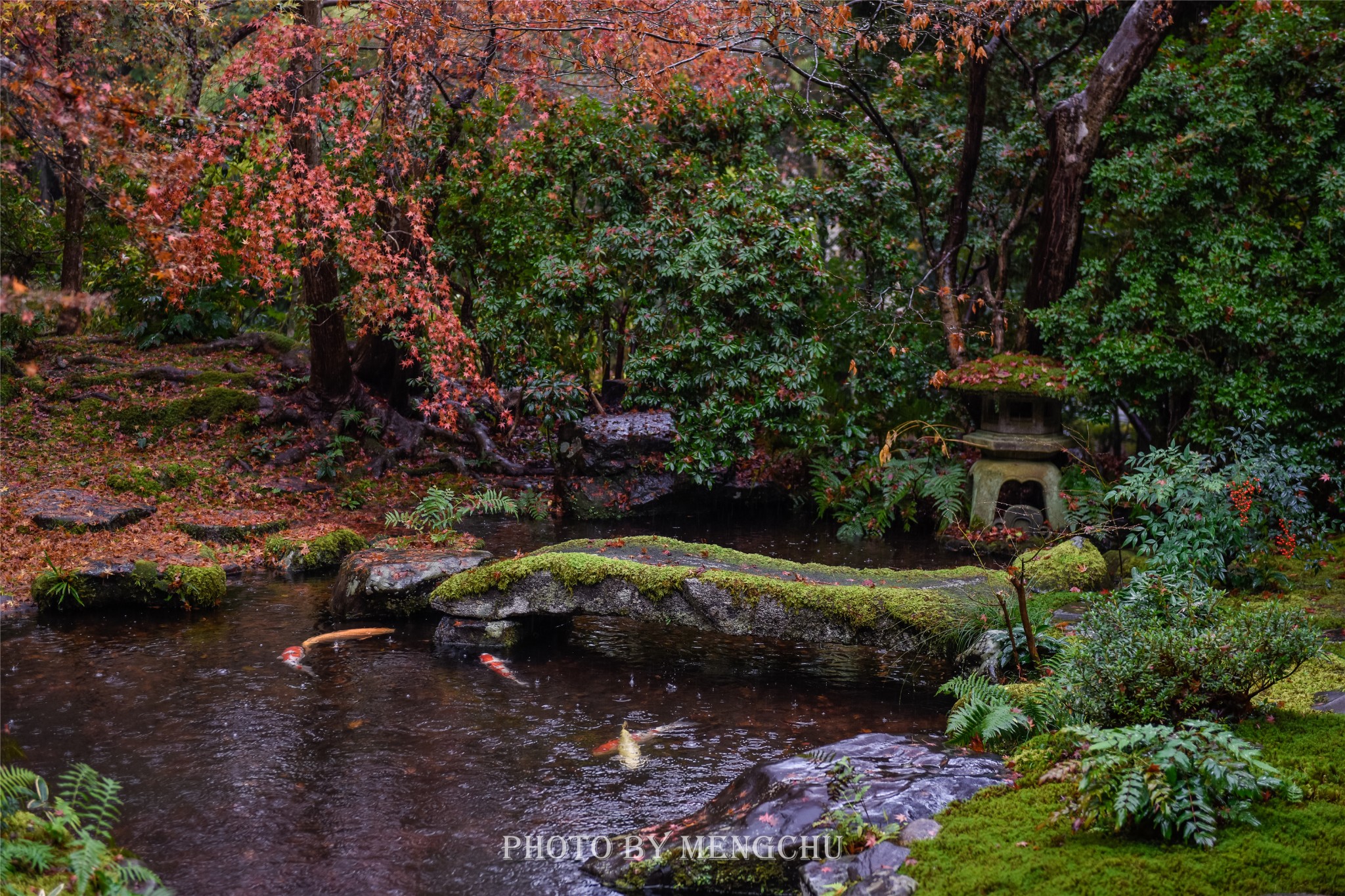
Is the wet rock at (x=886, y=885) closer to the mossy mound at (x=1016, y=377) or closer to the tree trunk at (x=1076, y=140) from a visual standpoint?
the mossy mound at (x=1016, y=377)

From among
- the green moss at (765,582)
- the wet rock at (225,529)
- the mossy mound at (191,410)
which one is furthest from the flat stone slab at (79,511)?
the green moss at (765,582)

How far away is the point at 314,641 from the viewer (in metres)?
8.16

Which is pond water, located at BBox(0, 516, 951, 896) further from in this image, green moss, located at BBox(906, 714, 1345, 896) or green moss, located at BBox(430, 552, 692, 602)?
green moss, located at BBox(906, 714, 1345, 896)

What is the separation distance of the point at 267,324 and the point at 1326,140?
19.5 metres

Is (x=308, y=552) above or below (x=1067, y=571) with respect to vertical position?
below

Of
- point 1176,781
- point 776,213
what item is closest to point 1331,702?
point 1176,781

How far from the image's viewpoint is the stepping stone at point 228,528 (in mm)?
11133

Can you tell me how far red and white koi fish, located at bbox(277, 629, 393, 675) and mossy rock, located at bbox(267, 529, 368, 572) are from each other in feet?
7.49

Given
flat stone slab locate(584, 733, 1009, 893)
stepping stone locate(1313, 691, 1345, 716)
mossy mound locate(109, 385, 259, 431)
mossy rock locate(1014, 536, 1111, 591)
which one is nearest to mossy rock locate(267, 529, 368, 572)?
mossy mound locate(109, 385, 259, 431)

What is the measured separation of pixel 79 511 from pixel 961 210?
11.9m

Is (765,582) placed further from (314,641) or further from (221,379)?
(221,379)

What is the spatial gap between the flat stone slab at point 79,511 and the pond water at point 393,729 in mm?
2100

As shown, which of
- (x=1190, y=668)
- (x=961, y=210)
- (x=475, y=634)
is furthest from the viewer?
(x=961, y=210)

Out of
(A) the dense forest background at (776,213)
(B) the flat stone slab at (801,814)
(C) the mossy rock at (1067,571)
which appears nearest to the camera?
(B) the flat stone slab at (801,814)
